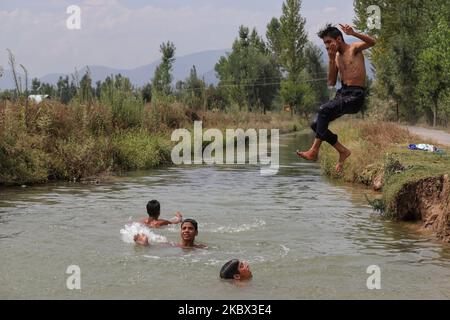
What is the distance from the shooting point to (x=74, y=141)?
20.9 metres

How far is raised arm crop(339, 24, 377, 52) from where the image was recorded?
643 centimetres

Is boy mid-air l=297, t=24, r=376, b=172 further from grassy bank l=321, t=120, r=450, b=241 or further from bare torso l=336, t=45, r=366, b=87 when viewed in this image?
grassy bank l=321, t=120, r=450, b=241

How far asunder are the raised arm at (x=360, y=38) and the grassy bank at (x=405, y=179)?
5.05m

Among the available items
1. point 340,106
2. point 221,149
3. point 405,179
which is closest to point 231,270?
point 340,106

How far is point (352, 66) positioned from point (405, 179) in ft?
21.4

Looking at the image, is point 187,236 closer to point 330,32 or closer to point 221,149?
point 330,32

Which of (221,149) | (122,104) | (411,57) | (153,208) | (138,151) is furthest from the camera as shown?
(411,57)

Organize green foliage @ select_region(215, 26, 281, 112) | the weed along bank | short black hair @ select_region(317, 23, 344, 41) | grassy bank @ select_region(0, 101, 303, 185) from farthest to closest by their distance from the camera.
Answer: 1. green foliage @ select_region(215, 26, 281, 112)
2. the weed along bank
3. grassy bank @ select_region(0, 101, 303, 185)
4. short black hair @ select_region(317, 23, 344, 41)

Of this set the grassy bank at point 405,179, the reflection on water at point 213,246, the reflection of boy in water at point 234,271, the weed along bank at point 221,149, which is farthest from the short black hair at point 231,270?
the weed along bank at point 221,149

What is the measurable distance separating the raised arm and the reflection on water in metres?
3.25

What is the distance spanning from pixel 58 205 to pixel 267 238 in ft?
18.8

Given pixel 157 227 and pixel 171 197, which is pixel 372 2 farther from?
pixel 157 227

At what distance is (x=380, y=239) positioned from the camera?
454 inches

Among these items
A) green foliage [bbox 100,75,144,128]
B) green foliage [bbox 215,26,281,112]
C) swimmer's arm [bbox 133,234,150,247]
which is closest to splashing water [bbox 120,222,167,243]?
swimmer's arm [bbox 133,234,150,247]
